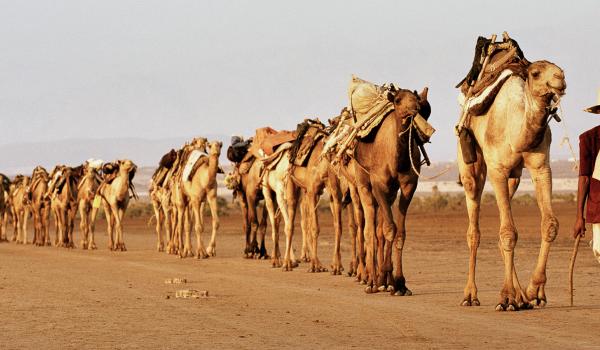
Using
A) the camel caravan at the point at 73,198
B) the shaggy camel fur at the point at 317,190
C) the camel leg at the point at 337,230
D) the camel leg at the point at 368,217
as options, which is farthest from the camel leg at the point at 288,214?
the camel caravan at the point at 73,198

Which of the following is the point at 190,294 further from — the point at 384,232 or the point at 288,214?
the point at 288,214

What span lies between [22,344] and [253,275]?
10577 mm

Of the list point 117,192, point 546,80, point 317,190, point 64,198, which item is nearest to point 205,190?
point 117,192

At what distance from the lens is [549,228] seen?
14180mm

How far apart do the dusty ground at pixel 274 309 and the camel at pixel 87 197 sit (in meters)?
11.8

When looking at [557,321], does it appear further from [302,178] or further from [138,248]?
[138,248]

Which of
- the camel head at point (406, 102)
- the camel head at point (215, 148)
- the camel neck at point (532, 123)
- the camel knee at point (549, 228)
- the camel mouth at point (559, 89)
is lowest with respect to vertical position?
the camel knee at point (549, 228)

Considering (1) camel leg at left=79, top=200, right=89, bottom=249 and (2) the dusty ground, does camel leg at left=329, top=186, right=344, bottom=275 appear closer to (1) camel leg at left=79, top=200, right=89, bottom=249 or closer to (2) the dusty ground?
(2) the dusty ground

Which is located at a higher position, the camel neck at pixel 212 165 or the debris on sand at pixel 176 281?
the camel neck at pixel 212 165

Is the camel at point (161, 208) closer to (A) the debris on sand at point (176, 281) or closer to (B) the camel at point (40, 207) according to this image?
(B) the camel at point (40, 207)

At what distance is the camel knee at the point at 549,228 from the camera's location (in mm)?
14172

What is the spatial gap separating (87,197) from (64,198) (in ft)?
6.60

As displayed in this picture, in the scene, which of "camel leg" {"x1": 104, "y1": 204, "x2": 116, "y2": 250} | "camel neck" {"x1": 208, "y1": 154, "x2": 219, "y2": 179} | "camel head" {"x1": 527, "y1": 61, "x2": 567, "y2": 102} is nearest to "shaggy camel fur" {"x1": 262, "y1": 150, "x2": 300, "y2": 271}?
"camel neck" {"x1": 208, "y1": 154, "x2": 219, "y2": 179}

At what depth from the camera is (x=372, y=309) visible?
15102 millimetres
